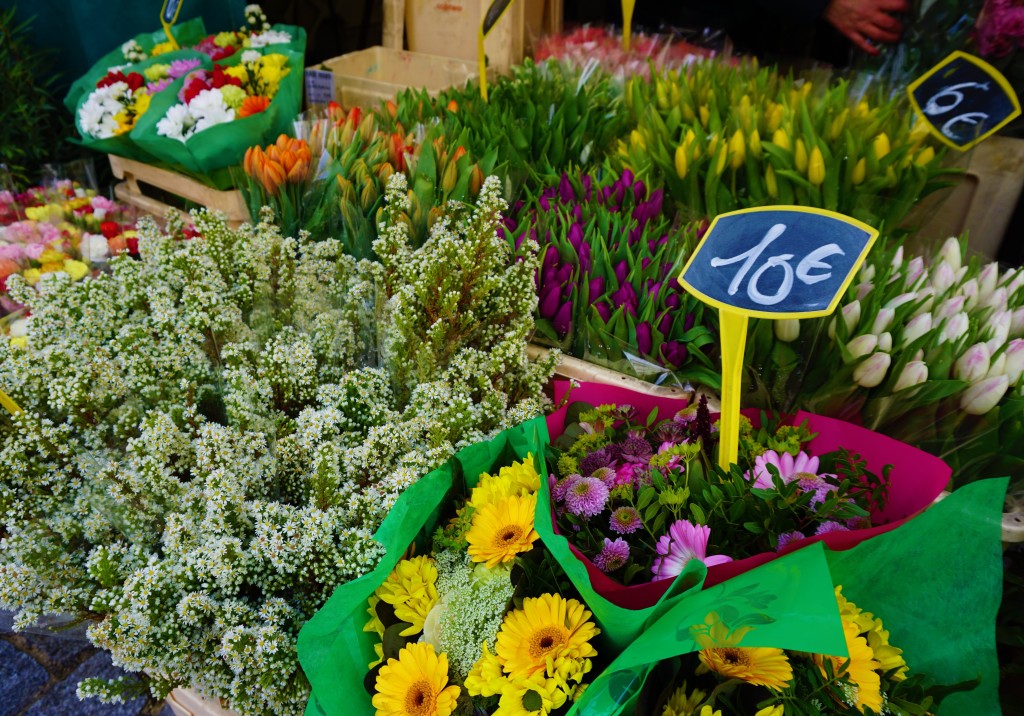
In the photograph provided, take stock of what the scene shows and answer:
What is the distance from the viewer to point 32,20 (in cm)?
277

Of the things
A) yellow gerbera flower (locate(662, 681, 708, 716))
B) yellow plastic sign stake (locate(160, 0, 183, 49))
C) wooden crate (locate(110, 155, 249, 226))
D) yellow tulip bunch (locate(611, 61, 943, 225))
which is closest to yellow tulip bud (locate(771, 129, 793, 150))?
yellow tulip bunch (locate(611, 61, 943, 225))

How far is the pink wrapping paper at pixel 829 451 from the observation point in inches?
28.3

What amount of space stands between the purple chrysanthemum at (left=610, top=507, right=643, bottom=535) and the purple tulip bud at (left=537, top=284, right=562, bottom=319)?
0.64 metres

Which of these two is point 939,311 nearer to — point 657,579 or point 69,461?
point 657,579

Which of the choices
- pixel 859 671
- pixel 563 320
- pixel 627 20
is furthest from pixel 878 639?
pixel 627 20

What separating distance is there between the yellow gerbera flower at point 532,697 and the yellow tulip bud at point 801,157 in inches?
55.9

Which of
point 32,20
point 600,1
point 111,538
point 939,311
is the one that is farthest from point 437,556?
point 600,1

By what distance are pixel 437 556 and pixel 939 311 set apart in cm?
98

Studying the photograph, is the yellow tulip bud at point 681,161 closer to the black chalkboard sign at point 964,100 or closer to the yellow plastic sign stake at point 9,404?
the black chalkboard sign at point 964,100

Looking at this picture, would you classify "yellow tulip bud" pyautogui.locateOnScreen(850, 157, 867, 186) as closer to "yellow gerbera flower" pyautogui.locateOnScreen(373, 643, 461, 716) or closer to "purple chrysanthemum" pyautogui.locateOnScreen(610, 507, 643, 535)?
"purple chrysanthemum" pyautogui.locateOnScreen(610, 507, 643, 535)

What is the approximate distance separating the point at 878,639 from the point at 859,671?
80 mm

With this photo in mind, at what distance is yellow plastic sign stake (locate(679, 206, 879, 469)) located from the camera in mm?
820

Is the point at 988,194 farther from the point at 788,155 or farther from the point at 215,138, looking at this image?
the point at 215,138

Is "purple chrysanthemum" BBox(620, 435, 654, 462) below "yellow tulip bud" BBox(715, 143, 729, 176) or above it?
below
